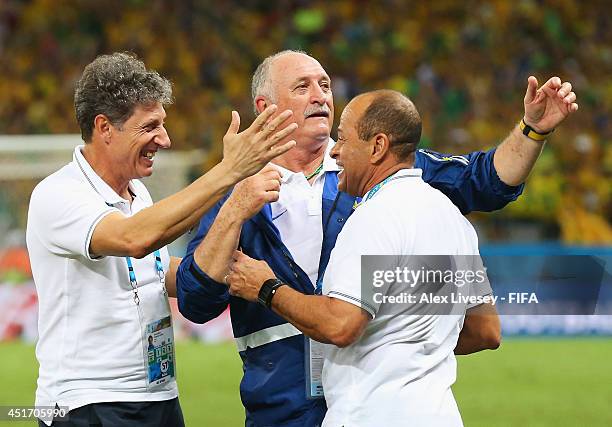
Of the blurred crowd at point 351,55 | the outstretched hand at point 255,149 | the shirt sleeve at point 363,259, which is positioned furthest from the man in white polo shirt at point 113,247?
the blurred crowd at point 351,55

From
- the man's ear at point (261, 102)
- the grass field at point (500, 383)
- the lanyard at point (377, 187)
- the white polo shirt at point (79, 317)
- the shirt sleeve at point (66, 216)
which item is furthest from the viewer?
the grass field at point (500, 383)

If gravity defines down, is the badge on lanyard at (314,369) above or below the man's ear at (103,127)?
below

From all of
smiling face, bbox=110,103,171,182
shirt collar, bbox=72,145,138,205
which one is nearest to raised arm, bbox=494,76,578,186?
smiling face, bbox=110,103,171,182

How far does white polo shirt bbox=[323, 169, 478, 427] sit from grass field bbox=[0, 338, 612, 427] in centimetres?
450

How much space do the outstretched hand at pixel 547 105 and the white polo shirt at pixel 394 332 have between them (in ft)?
2.54

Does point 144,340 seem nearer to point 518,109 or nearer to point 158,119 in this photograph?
point 158,119

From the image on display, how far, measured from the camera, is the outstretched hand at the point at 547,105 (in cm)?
396

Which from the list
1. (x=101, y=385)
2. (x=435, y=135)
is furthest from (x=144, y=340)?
(x=435, y=135)

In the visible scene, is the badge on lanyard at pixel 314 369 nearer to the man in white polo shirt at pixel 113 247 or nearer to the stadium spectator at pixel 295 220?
the stadium spectator at pixel 295 220

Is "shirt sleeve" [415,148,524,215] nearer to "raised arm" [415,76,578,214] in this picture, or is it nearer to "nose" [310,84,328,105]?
"raised arm" [415,76,578,214]

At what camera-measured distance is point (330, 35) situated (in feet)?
55.0

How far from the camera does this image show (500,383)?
927cm

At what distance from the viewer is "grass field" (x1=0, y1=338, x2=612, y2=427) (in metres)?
8.05

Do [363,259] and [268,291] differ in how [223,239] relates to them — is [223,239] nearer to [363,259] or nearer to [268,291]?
[268,291]
